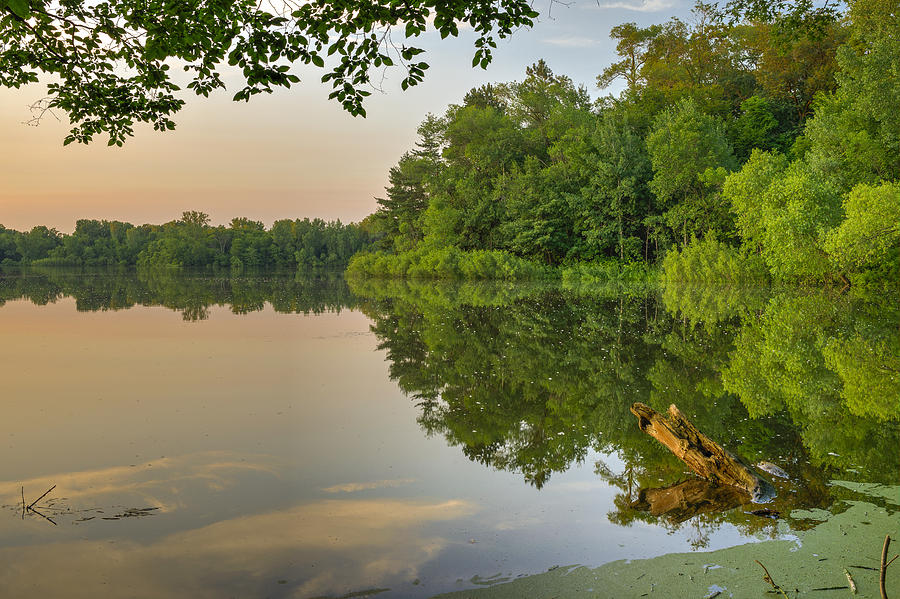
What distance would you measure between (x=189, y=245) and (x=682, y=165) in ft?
316

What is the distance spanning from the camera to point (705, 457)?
18.5ft

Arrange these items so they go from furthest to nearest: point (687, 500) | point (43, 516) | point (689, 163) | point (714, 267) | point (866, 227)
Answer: point (689, 163) → point (714, 267) → point (866, 227) → point (687, 500) → point (43, 516)

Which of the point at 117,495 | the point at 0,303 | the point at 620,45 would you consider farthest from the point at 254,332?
the point at 620,45

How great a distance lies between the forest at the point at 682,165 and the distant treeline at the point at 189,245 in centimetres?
4952

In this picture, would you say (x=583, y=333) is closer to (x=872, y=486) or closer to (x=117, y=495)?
(x=872, y=486)

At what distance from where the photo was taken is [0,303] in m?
26.2

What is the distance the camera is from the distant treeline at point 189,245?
354 feet

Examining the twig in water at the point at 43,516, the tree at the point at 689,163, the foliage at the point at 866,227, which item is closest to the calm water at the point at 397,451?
the twig in water at the point at 43,516

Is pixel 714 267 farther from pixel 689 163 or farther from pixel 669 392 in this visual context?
pixel 669 392

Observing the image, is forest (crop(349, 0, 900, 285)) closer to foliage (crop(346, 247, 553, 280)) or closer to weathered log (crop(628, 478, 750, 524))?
foliage (crop(346, 247, 553, 280))

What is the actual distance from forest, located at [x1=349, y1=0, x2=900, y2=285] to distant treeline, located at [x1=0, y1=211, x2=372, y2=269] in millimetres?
49524

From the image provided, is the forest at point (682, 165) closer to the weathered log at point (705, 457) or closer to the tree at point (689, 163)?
the tree at point (689, 163)

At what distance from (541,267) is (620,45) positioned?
2623cm

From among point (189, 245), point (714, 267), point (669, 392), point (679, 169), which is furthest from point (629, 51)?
point (189, 245)
